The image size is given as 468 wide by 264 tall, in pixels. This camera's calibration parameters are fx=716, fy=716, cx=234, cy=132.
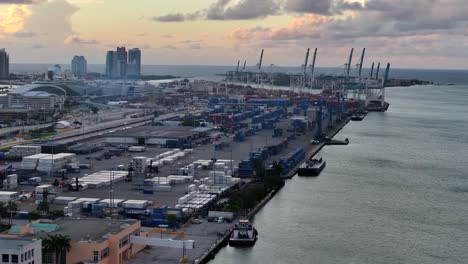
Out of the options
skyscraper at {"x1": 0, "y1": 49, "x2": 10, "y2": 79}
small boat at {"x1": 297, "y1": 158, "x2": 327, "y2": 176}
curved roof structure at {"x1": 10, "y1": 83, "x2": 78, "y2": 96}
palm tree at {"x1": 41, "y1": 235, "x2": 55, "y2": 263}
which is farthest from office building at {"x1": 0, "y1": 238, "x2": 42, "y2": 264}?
skyscraper at {"x1": 0, "y1": 49, "x2": 10, "y2": 79}

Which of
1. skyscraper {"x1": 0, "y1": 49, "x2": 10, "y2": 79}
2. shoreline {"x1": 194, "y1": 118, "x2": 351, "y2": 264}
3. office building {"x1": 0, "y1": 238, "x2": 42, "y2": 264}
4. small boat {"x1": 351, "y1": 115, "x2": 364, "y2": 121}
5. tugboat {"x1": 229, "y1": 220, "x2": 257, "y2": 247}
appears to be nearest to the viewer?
office building {"x1": 0, "y1": 238, "x2": 42, "y2": 264}

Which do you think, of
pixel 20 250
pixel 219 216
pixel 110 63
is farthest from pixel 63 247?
pixel 110 63

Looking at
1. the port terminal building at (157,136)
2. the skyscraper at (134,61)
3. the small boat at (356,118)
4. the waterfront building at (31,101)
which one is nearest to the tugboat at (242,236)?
the port terminal building at (157,136)

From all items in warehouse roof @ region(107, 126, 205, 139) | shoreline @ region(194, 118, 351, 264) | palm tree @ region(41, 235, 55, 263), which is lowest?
shoreline @ region(194, 118, 351, 264)

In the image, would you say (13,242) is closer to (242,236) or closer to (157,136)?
(242,236)

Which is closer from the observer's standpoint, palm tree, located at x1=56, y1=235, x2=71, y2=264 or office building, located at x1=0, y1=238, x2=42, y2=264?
office building, located at x1=0, y1=238, x2=42, y2=264

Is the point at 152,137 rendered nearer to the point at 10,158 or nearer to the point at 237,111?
the point at 10,158

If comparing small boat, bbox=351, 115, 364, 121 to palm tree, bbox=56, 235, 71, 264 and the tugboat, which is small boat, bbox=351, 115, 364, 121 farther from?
palm tree, bbox=56, 235, 71, 264
